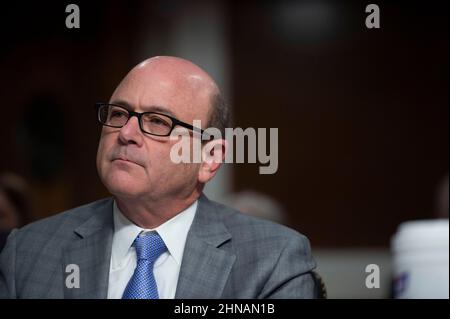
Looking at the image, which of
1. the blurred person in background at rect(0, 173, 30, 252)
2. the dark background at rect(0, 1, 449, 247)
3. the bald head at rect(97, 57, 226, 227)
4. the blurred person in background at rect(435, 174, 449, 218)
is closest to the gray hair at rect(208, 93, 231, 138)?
the bald head at rect(97, 57, 226, 227)

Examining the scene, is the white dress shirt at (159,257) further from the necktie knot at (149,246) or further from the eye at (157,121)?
the eye at (157,121)

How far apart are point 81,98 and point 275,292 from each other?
109 cm

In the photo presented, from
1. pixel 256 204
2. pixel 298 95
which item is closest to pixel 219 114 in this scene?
pixel 256 204

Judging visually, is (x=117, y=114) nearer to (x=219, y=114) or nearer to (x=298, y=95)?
(x=219, y=114)

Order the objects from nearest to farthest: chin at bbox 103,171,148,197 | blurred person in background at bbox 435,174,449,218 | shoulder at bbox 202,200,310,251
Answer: chin at bbox 103,171,148,197, shoulder at bbox 202,200,310,251, blurred person in background at bbox 435,174,449,218

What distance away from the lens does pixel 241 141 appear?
1.34m

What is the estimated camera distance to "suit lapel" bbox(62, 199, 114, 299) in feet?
3.97

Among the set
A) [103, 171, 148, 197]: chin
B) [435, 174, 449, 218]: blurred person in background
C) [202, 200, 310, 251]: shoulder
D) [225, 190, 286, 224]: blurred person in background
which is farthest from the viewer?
[435, 174, 449, 218]: blurred person in background

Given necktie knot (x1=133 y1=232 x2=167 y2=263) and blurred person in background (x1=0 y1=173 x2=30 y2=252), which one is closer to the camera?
necktie knot (x1=133 y1=232 x2=167 y2=263)

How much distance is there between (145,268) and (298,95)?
1.06 metres

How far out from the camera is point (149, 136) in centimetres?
117

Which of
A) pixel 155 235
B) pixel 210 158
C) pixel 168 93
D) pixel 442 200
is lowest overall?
pixel 442 200

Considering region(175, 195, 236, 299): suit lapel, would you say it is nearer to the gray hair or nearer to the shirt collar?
the shirt collar
